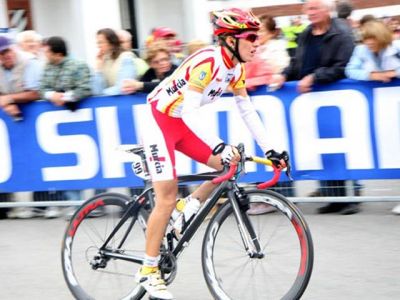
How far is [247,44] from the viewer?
5.55 meters

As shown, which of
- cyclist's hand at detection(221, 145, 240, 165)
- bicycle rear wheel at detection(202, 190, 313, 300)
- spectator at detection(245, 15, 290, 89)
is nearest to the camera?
cyclist's hand at detection(221, 145, 240, 165)

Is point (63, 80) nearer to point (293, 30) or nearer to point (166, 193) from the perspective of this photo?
point (166, 193)

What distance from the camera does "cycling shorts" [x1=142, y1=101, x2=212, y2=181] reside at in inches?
227

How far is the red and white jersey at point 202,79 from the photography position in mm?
5547

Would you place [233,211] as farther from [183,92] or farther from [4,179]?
[4,179]

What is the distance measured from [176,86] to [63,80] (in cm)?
413

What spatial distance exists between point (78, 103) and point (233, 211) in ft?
14.0

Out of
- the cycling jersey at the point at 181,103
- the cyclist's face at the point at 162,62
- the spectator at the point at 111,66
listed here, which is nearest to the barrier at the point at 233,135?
the spectator at the point at 111,66

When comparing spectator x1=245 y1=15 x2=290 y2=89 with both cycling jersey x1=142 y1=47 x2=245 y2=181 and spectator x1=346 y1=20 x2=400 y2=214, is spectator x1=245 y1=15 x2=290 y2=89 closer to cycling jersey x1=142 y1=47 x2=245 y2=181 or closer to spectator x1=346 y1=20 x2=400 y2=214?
spectator x1=346 y1=20 x2=400 y2=214

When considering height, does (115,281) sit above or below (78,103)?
below

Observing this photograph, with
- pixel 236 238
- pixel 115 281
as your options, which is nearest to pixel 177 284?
pixel 115 281

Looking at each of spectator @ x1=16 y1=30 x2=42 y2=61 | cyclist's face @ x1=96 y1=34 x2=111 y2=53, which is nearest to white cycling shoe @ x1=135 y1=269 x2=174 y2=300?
cyclist's face @ x1=96 y1=34 x2=111 y2=53

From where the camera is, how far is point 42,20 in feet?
65.4

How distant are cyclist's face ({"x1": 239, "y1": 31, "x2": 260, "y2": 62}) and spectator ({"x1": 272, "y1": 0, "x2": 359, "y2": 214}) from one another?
3.31m
